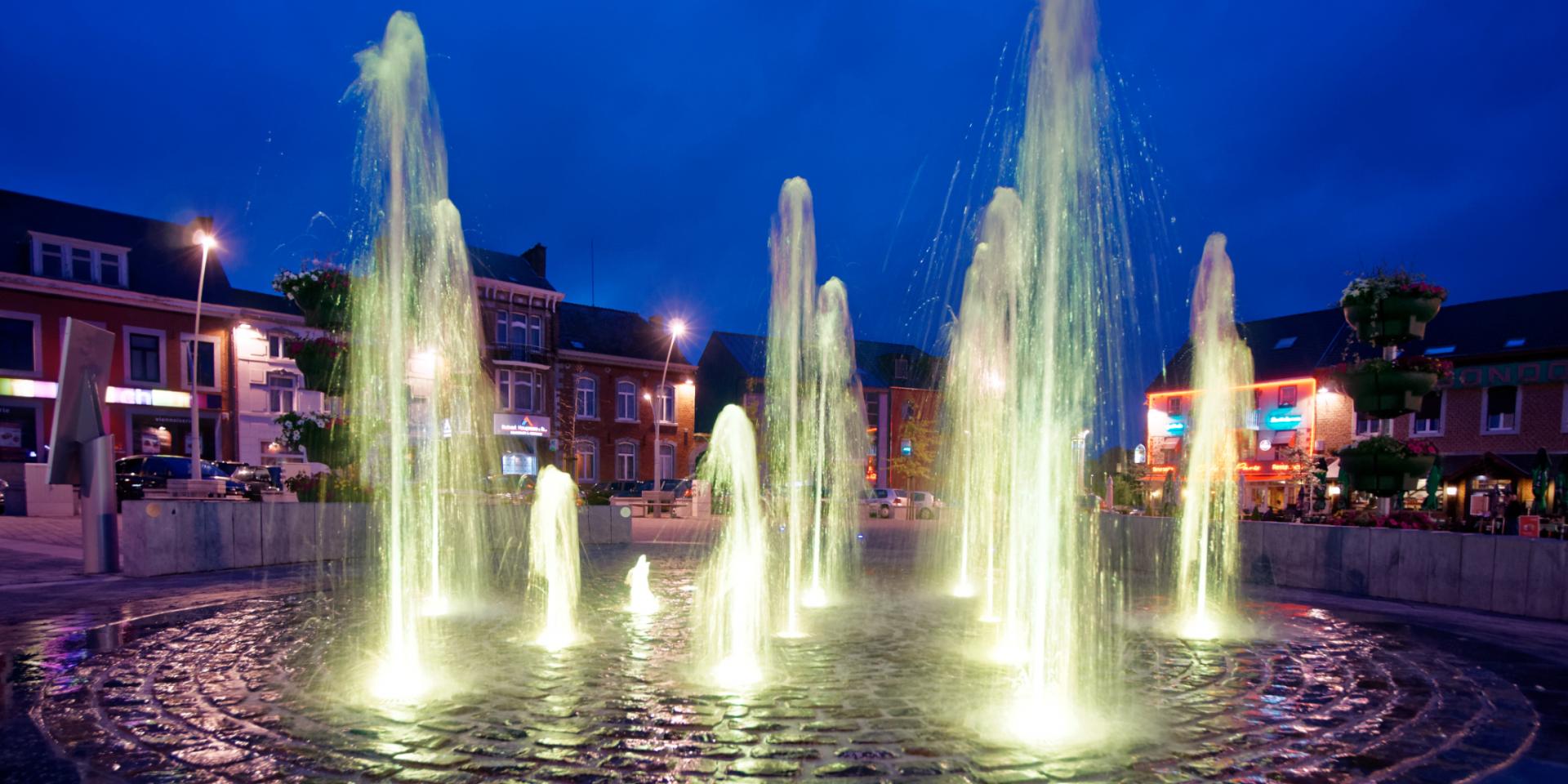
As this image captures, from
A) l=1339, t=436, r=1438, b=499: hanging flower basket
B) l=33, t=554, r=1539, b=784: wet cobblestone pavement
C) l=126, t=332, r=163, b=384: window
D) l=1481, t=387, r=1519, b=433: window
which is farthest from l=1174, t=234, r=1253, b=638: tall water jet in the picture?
l=126, t=332, r=163, b=384: window

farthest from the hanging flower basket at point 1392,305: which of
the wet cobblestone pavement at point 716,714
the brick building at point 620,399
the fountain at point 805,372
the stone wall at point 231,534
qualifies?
the brick building at point 620,399

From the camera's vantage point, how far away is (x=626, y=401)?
48.4m

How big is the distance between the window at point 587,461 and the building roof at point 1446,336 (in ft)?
112

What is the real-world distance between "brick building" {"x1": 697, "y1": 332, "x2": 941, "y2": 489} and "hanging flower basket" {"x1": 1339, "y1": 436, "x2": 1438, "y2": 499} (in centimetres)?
4235

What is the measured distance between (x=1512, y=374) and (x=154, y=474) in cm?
5105

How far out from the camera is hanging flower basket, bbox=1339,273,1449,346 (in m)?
11.8

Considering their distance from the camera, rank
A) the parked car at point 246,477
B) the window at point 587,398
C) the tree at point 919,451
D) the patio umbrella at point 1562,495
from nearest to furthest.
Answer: the patio umbrella at point 1562,495 → the parked car at point 246,477 → the window at point 587,398 → the tree at point 919,451

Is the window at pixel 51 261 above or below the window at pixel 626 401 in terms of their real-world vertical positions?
above

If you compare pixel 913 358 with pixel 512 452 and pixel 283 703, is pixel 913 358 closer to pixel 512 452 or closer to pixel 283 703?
pixel 512 452

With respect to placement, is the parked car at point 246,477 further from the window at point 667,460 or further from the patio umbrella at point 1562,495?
the patio umbrella at point 1562,495

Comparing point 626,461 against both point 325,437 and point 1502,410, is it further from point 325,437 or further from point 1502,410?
point 1502,410

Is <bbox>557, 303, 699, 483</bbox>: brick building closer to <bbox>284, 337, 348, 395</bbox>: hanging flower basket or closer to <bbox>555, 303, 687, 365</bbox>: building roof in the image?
<bbox>555, 303, 687, 365</bbox>: building roof

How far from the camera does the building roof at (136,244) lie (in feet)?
107

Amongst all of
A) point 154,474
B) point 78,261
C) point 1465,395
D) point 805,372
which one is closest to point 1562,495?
point 1465,395
